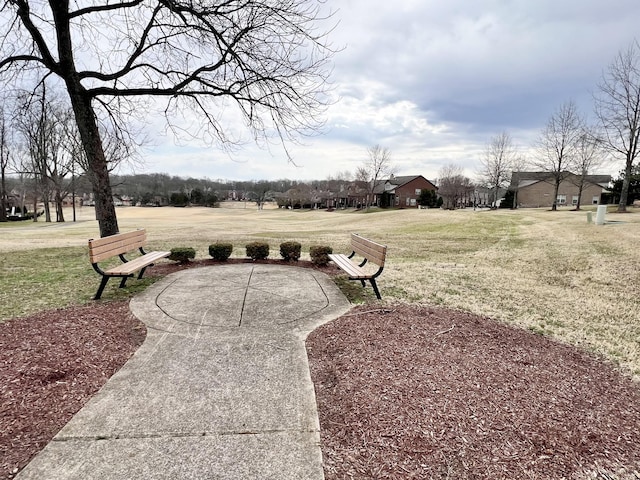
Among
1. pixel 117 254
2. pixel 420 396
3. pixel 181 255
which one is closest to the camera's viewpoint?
pixel 420 396

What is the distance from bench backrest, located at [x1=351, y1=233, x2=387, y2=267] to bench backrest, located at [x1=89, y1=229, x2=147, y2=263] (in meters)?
4.77

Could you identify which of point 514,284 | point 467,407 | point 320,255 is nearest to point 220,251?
point 320,255

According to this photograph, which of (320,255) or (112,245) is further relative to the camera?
(320,255)

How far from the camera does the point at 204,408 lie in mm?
2816

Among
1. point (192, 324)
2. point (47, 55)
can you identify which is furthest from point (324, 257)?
point (47, 55)

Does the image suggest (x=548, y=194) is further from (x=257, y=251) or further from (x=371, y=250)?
(x=371, y=250)

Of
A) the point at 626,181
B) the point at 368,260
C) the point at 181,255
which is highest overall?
the point at 626,181

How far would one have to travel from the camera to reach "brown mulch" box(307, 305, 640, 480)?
2.29 m

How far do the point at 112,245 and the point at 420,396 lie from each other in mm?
6002

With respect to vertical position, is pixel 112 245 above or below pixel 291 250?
above

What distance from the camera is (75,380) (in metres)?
3.20

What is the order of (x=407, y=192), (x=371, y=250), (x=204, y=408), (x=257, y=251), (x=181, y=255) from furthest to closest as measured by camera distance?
(x=407, y=192) → (x=257, y=251) → (x=181, y=255) → (x=371, y=250) → (x=204, y=408)

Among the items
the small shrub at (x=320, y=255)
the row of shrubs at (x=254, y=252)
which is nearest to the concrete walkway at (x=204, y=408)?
the small shrub at (x=320, y=255)

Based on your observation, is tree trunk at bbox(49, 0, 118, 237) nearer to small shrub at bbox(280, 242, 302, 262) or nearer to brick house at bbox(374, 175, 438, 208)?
small shrub at bbox(280, 242, 302, 262)
